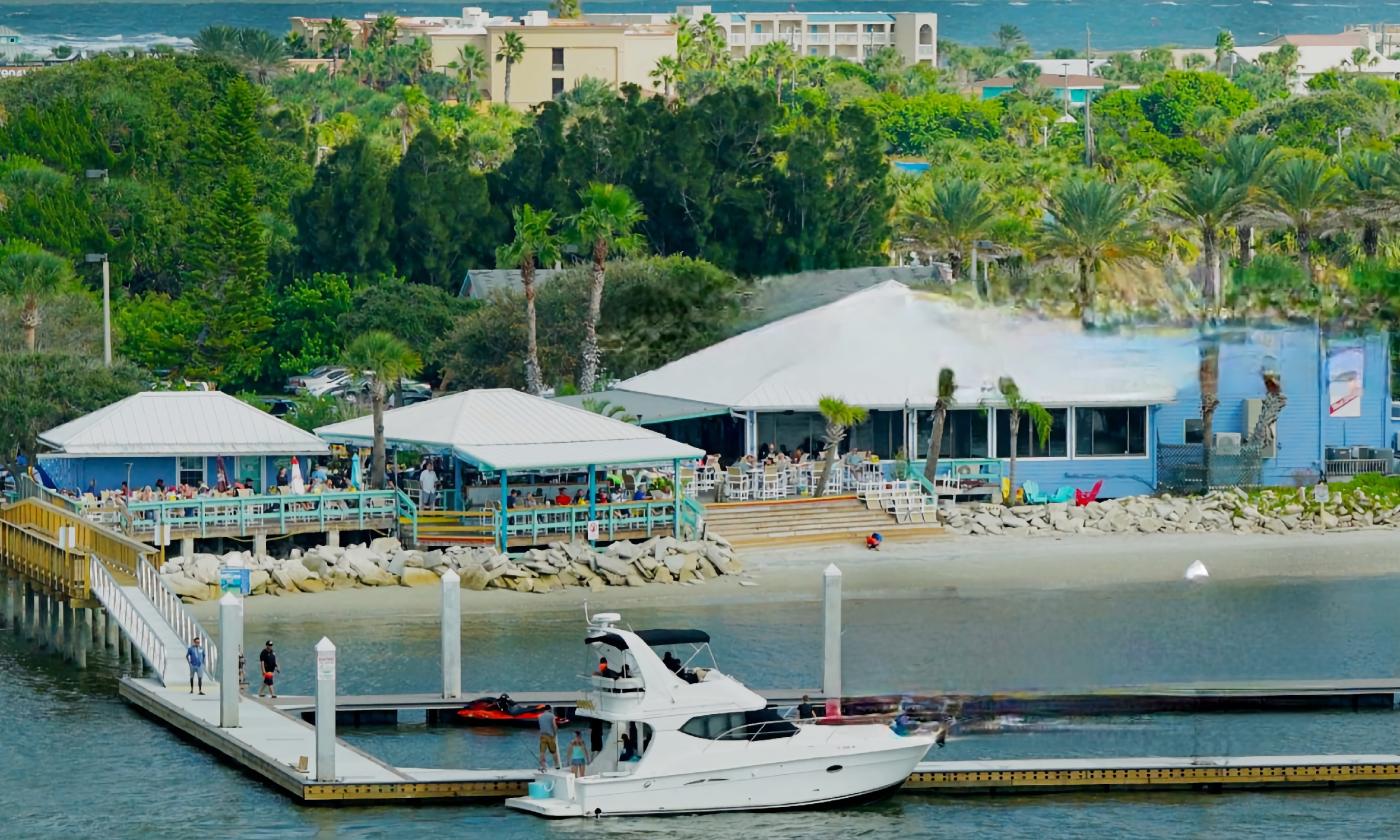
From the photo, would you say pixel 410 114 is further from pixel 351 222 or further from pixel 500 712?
pixel 500 712

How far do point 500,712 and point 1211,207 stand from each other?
3450cm

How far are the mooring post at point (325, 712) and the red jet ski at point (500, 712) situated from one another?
531 cm

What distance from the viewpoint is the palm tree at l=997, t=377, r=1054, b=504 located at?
2685 inches

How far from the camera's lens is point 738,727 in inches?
1580

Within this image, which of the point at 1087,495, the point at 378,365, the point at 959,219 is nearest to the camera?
the point at 378,365

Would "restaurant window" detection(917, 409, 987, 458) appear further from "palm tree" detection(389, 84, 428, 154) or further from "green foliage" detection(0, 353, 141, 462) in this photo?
"palm tree" detection(389, 84, 428, 154)

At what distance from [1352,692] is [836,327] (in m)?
26.1

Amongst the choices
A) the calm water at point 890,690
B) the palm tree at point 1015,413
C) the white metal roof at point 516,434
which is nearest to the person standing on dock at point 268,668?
the calm water at point 890,690

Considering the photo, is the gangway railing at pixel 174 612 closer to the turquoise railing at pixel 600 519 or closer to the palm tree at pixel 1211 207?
the turquoise railing at pixel 600 519

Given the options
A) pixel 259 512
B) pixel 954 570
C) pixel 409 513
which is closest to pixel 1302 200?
pixel 954 570

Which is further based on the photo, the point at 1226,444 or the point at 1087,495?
the point at 1226,444

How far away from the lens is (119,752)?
4438 cm

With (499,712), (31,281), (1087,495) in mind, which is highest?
(31,281)

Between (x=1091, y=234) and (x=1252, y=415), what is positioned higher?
(x=1091, y=234)
